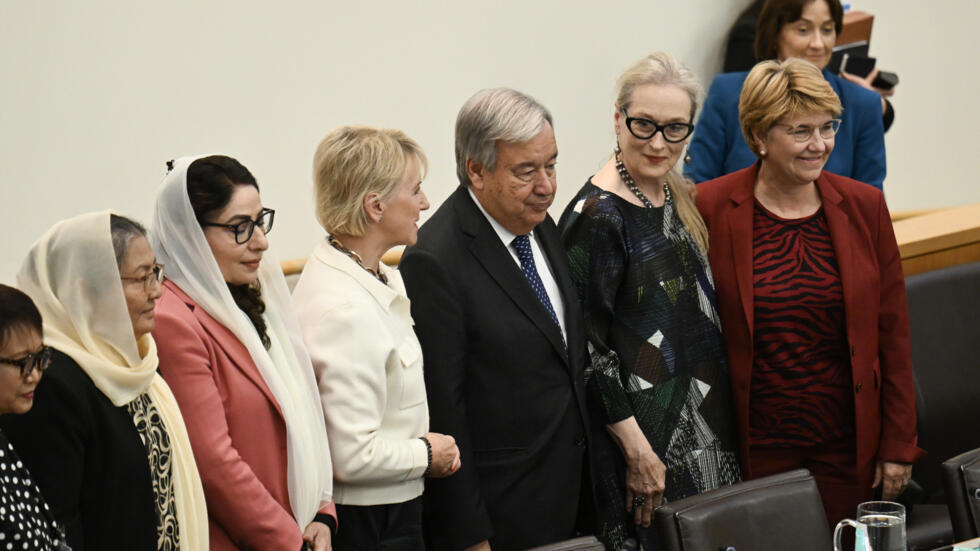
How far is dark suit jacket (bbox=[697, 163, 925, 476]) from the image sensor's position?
3057 millimetres

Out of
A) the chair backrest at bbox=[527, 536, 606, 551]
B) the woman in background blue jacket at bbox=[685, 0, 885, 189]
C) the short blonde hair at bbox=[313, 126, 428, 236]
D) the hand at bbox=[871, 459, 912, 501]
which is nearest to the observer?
the chair backrest at bbox=[527, 536, 606, 551]

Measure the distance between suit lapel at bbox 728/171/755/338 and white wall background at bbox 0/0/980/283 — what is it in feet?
6.23

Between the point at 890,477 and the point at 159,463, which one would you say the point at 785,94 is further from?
the point at 159,463

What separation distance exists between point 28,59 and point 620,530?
2.18 m

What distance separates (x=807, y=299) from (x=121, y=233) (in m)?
1.70

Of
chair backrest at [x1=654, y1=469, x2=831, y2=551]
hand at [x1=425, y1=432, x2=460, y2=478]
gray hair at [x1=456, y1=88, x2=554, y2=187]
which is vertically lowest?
chair backrest at [x1=654, y1=469, x2=831, y2=551]

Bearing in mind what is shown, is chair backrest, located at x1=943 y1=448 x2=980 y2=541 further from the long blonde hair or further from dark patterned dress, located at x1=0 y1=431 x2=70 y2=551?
dark patterned dress, located at x1=0 y1=431 x2=70 y2=551

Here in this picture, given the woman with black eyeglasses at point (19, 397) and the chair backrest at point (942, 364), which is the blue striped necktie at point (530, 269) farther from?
the chair backrest at point (942, 364)

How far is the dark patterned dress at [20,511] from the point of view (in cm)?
183

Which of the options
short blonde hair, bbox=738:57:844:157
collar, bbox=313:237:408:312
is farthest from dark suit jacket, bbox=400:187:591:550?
short blonde hair, bbox=738:57:844:157

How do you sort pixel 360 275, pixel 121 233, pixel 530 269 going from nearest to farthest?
pixel 121 233, pixel 360 275, pixel 530 269

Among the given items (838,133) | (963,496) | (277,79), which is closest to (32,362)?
(963,496)

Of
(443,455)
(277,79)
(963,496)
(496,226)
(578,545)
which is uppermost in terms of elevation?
(277,79)

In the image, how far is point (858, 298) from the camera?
120 inches
